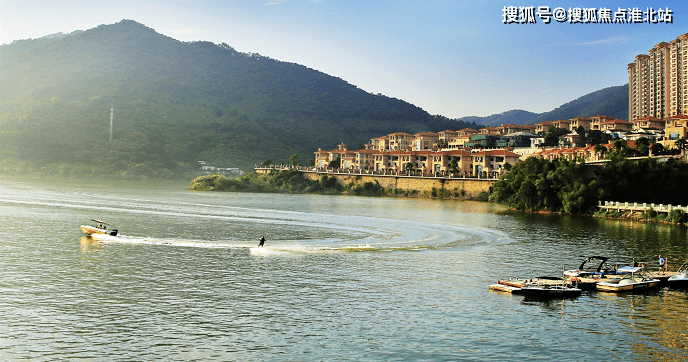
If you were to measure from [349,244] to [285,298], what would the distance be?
58.9 feet

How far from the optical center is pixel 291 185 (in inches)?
5408

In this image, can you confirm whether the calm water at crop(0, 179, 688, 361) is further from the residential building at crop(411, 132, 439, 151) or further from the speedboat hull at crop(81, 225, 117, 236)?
the residential building at crop(411, 132, 439, 151)

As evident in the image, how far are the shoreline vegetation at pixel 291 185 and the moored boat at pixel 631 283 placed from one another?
81.3 m

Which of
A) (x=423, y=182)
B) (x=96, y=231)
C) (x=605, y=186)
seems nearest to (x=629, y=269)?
(x=96, y=231)

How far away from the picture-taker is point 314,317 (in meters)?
24.5

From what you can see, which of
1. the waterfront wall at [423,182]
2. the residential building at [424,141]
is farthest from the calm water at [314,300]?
the residential building at [424,141]

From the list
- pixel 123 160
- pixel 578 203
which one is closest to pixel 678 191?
pixel 578 203

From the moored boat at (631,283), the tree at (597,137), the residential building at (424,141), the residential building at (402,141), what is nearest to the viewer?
the moored boat at (631,283)

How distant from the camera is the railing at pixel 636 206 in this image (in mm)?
66312

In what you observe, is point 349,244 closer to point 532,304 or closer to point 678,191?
point 532,304

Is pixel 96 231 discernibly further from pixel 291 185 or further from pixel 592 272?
pixel 291 185

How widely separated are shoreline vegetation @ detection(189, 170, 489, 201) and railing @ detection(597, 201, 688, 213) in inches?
1699

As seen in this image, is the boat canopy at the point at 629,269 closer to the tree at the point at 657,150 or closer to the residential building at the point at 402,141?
the tree at the point at 657,150

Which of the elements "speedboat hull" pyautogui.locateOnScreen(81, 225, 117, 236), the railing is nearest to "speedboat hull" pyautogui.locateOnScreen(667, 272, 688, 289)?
the railing
